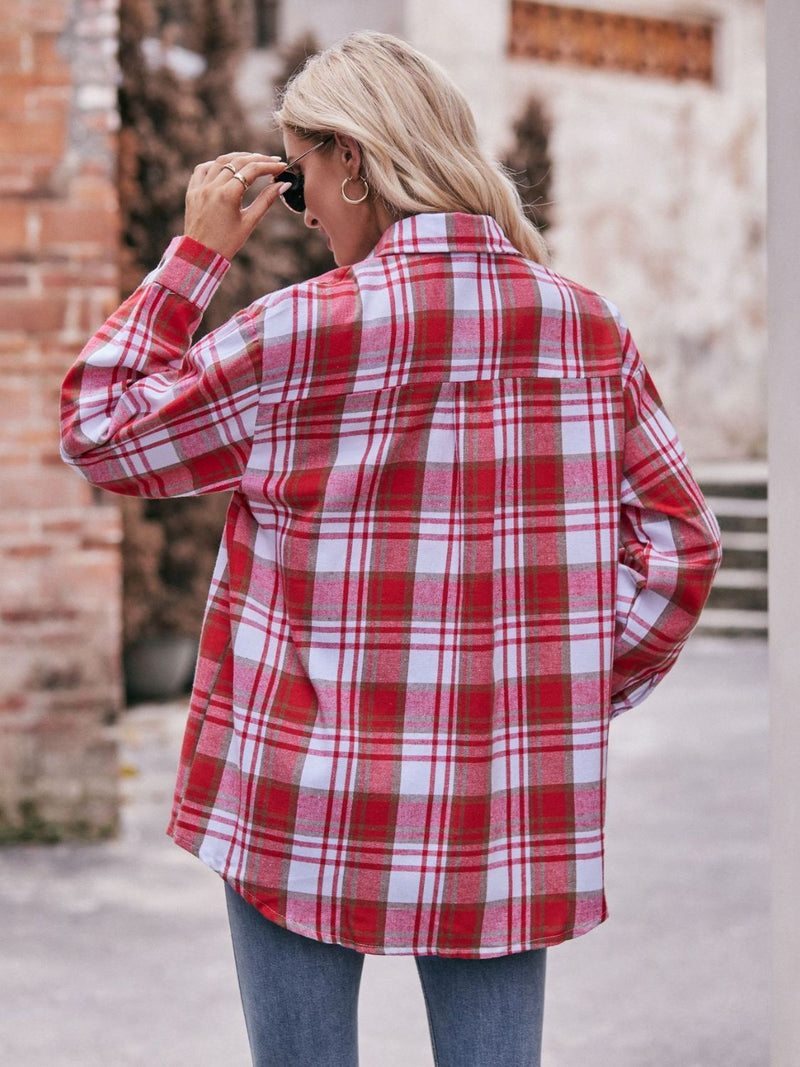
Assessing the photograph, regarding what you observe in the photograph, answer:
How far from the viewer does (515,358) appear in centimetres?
130

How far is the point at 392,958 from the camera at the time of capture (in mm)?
3174

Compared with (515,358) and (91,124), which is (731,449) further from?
(515,358)

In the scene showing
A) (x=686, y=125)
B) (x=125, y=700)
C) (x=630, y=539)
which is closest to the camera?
(x=630, y=539)

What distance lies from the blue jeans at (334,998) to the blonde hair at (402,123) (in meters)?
0.73

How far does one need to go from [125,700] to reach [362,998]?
11.4 ft

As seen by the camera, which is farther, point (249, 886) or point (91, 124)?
point (91, 124)

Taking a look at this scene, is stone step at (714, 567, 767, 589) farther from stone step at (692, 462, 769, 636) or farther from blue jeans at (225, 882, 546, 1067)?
blue jeans at (225, 882, 546, 1067)

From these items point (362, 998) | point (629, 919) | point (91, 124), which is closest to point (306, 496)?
point (362, 998)

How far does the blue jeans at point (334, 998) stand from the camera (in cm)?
133

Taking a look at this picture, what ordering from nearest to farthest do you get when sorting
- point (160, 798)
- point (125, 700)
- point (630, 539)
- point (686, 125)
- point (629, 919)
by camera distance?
point (630, 539)
point (629, 919)
point (160, 798)
point (125, 700)
point (686, 125)

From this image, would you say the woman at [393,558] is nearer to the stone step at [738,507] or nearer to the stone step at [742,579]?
the stone step at [742,579]

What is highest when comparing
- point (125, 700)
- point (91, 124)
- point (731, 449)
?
point (91, 124)

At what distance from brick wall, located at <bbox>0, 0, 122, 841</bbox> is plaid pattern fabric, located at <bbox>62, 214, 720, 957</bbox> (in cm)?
256

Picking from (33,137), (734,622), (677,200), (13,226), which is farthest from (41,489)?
(677,200)
